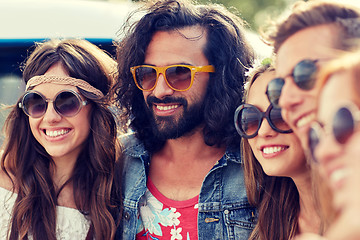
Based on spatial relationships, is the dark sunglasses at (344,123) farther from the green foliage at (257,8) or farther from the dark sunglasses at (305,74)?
the green foliage at (257,8)

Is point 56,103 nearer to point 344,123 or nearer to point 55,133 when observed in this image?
point 55,133

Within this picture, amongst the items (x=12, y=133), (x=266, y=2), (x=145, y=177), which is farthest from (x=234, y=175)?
(x=266, y=2)

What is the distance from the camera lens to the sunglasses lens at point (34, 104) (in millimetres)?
2744

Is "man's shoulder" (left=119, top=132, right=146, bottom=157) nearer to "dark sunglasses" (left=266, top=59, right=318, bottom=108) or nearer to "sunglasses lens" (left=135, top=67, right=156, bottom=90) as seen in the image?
"sunglasses lens" (left=135, top=67, right=156, bottom=90)

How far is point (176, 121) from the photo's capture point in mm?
2859

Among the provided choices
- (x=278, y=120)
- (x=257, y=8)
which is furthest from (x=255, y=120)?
(x=257, y=8)

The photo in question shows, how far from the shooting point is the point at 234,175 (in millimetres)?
2721

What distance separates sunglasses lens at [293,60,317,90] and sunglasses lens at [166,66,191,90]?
1.39 metres

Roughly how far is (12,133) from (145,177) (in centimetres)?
92

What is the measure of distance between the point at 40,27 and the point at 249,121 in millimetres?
2575

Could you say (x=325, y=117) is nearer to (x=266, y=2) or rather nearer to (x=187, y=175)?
(x=187, y=175)

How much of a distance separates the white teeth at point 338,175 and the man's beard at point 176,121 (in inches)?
72.9

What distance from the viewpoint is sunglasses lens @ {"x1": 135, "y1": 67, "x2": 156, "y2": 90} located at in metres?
2.81

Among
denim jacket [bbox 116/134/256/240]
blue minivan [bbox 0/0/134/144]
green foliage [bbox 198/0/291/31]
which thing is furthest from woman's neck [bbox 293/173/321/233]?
green foliage [bbox 198/0/291/31]
